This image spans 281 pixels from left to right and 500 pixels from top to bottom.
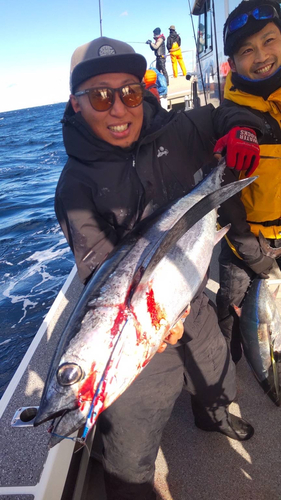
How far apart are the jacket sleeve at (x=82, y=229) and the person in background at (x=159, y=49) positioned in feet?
46.1

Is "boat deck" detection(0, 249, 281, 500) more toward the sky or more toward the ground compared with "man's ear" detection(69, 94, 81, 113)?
more toward the ground

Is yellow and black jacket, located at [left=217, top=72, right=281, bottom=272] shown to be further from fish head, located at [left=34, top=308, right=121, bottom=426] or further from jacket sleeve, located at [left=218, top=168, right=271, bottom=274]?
fish head, located at [left=34, top=308, right=121, bottom=426]

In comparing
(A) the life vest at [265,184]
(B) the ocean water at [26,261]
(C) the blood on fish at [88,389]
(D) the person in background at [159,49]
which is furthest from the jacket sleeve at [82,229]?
(D) the person in background at [159,49]

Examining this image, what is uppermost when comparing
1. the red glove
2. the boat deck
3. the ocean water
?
the red glove

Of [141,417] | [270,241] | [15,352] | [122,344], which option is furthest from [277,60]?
[15,352]

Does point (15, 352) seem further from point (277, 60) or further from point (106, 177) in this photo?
point (277, 60)

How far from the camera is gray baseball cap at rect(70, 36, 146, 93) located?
164cm

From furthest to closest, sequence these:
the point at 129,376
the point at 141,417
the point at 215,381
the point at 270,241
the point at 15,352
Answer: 1. the point at 15,352
2. the point at 270,241
3. the point at 215,381
4. the point at 141,417
5. the point at 129,376

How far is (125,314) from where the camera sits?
1323 mm

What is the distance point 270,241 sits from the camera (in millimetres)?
2496

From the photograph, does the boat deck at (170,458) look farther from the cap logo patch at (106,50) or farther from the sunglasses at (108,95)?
the cap logo patch at (106,50)

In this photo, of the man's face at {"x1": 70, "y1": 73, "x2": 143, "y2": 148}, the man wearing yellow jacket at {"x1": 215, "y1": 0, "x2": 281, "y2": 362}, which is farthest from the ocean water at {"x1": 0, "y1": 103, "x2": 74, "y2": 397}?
the man's face at {"x1": 70, "y1": 73, "x2": 143, "y2": 148}

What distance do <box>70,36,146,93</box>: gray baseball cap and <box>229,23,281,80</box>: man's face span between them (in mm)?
927

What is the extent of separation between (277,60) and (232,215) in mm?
1126
